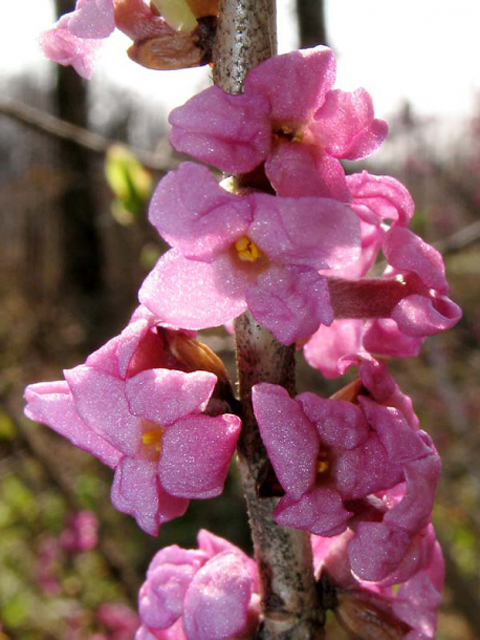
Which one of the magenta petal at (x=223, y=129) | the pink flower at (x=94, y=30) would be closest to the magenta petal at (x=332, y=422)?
the magenta petal at (x=223, y=129)

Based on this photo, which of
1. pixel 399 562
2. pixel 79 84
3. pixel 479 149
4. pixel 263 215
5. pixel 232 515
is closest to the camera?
pixel 263 215

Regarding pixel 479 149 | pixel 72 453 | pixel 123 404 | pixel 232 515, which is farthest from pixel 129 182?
pixel 479 149

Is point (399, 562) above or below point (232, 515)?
above

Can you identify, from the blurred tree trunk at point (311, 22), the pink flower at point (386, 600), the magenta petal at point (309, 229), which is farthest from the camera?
the blurred tree trunk at point (311, 22)

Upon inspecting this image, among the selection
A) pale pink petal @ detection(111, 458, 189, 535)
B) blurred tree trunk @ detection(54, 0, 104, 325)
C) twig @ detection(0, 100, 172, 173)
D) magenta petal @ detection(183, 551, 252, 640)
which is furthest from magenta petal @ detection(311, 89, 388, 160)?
blurred tree trunk @ detection(54, 0, 104, 325)

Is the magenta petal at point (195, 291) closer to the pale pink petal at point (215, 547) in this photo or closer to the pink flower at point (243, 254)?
the pink flower at point (243, 254)

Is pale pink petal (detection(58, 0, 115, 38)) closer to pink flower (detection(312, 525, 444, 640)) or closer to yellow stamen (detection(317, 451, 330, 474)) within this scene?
yellow stamen (detection(317, 451, 330, 474))

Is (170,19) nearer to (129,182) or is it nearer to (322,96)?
(322,96)

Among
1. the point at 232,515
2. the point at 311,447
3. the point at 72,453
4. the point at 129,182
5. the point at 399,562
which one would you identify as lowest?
the point at 72,453
